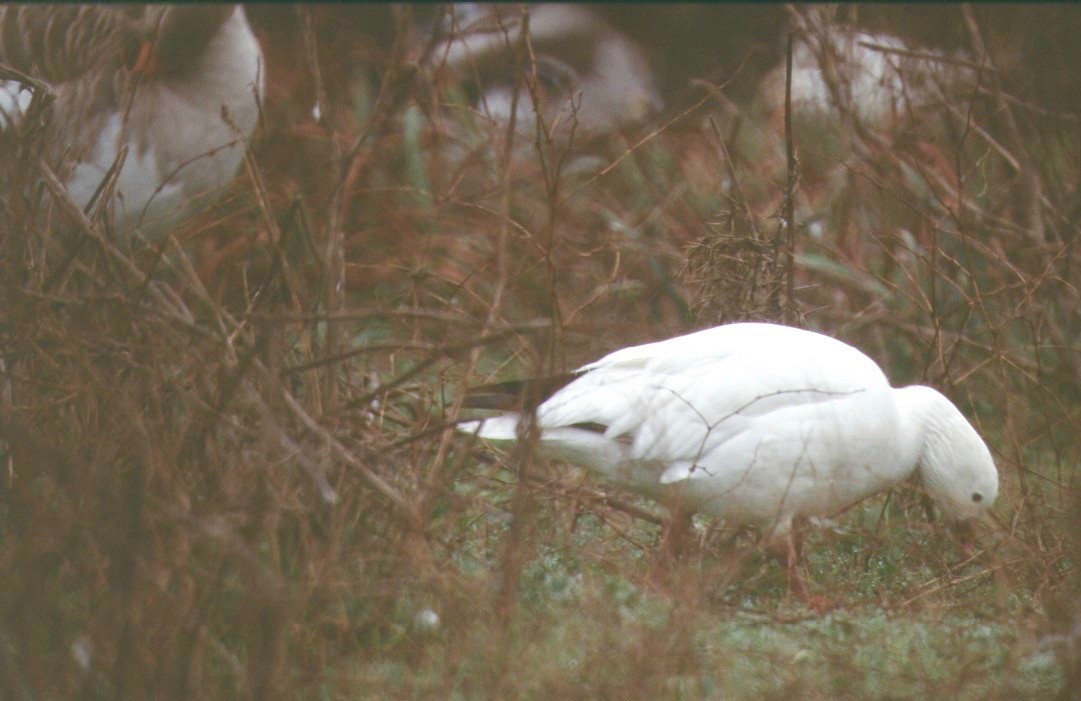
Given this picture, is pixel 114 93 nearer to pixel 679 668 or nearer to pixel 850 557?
pixel 850 557

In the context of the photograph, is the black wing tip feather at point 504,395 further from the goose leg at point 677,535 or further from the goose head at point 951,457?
the goose head at point 951,457

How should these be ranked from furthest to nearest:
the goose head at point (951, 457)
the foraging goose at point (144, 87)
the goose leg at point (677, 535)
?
the foraging goose at point (144, 87), the goose head at point (951, 457), the goose leg at point (677, 535)

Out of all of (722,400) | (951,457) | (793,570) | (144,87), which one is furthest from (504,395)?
(144,87)

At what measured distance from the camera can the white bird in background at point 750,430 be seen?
362cm

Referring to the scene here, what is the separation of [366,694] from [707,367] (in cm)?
132

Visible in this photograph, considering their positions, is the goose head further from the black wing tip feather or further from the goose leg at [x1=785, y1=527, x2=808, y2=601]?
the black wing tip feather

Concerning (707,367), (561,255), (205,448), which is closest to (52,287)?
(205,448)

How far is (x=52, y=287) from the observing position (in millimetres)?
3447

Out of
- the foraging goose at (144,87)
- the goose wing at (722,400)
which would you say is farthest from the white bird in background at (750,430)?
the foraging goose at (144,87)

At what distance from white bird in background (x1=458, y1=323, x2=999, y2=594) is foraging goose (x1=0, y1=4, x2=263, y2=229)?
162 centimetres

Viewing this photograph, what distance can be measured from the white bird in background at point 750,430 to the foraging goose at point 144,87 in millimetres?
1624

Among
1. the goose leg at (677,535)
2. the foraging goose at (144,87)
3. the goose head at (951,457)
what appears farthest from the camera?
the foraging goose at (144,87)

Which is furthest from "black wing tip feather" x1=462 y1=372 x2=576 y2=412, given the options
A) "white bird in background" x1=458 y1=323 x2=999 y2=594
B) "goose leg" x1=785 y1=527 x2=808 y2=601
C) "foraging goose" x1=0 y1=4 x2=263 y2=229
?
"foraging goose" x1=0 y1=4 x2=263 y2=229

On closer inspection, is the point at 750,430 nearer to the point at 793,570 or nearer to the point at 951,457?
the point at 793,570
